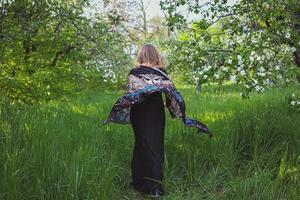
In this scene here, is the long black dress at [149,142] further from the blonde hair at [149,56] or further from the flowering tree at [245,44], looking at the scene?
the flowering tree at [245,44]

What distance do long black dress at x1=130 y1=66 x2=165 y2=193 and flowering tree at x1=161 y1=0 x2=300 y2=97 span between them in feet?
3.24

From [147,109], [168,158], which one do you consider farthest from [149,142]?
[168,158]

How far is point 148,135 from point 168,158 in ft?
2.45

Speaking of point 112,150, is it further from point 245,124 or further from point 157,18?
point 157,18

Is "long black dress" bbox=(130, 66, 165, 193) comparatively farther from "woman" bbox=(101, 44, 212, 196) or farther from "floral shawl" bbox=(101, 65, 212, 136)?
"floral shawl" bbox=(101, 65, 212, 136)

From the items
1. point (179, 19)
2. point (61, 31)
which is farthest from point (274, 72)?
point (61, 31)

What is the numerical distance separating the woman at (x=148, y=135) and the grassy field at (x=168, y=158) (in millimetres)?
173

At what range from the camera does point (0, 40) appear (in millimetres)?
9328

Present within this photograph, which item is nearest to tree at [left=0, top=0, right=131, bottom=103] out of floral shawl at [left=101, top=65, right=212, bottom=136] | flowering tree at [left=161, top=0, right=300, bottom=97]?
floral shawl at [left=101, top=65, right=212, bottom=136]

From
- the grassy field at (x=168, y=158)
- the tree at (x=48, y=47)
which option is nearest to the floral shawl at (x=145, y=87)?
the grassy field at (x=168, y=158)

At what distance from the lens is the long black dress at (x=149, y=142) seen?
18.3ft

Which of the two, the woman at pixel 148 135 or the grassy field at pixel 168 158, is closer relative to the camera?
the grassy field at pixel 168 158

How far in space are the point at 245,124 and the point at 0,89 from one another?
209 inches

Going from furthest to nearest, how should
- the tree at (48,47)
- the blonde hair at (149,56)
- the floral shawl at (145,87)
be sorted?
the tree at (48,47) < the blonde hair at (149,56) < the floral shawl at (145,87)
